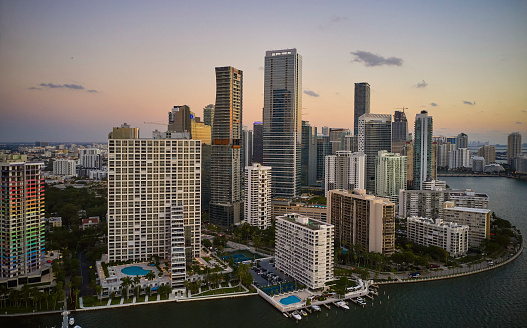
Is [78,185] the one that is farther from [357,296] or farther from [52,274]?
[357,296]

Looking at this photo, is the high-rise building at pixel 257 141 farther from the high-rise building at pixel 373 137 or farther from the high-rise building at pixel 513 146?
the high-rise building at pixel 513 146

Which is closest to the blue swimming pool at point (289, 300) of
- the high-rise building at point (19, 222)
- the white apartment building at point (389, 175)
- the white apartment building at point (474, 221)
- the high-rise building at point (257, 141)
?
the high-rise building at point (19, 222)

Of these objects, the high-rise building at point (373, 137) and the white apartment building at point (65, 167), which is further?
the white apartment building at point (65, 167)

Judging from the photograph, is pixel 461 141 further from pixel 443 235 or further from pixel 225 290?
pixel 225 290

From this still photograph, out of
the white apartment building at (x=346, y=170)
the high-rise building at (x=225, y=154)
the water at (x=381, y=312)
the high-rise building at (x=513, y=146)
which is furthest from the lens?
the high-rise building at (x=513, y=146)

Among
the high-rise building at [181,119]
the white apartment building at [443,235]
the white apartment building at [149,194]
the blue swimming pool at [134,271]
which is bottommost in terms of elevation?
the blue swimming pool at [134,271]

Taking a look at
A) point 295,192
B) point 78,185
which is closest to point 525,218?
point 295,192

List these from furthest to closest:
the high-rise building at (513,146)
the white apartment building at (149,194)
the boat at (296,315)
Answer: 1. the high-rise building at (513,146)
2. the white apartment building at (149,194)
3. the boat at (296,315)
